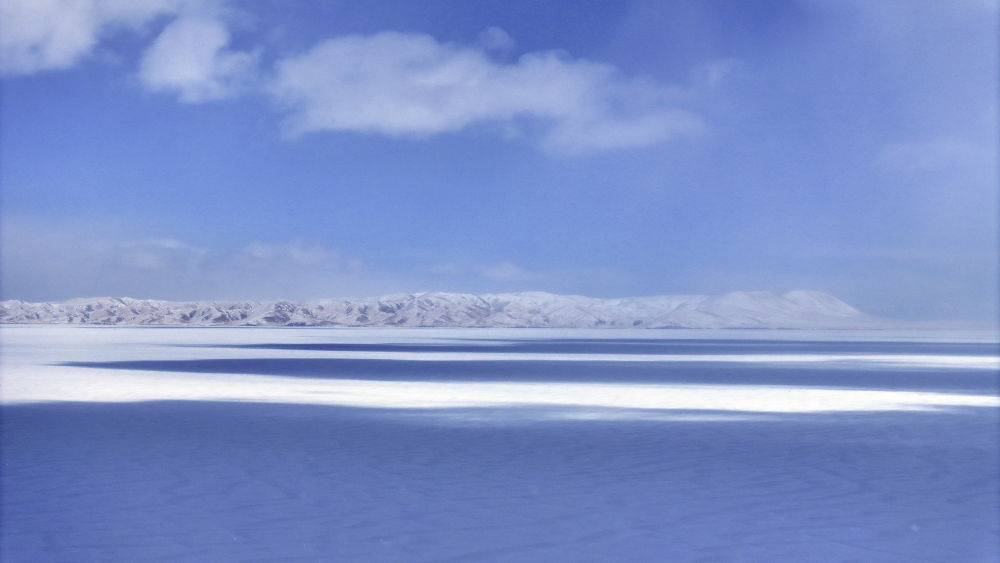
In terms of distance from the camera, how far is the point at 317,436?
1339 cm

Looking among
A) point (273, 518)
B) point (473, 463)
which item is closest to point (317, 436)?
point (473, 463)

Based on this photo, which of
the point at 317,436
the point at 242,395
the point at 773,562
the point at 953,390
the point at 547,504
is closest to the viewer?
the point at 773,562

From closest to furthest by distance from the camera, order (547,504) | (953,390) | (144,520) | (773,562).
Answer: (773,562)
(144,520)
(547,504)
(953,390)

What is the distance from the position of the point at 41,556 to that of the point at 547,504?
4.00 meters

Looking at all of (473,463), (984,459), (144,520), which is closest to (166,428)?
(473,463)

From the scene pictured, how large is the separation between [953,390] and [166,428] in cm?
1738

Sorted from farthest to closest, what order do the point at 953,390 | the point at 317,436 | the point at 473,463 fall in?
the point at 953,390, the point at 317,436, the point at 473,463

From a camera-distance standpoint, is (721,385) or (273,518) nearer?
(273,518)

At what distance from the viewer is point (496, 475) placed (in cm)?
1020

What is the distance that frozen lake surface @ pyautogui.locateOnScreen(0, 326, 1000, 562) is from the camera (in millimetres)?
7180

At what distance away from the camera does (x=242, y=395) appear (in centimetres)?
1989

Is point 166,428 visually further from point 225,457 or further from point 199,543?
point 199,543

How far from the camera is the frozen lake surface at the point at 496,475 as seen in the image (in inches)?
283

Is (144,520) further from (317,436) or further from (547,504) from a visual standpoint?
(317,436)
